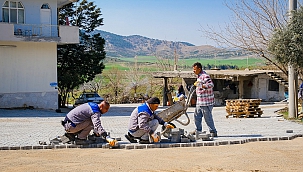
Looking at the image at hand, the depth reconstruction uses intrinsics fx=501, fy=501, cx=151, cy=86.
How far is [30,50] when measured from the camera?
3033 centimetres

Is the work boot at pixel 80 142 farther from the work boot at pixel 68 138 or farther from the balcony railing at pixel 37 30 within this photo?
the balcony railing at pixel 37 30

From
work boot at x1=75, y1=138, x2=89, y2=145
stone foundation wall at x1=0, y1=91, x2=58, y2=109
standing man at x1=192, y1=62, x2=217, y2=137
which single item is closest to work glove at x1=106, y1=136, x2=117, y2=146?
work boot at x1=75, y1=138, x2=89, y2=145

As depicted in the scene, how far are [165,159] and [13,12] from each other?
72.9ft

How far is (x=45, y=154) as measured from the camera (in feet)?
36.6

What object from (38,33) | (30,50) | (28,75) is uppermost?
(38,33)

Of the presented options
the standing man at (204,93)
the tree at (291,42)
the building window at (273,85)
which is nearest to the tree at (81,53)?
the building window at (273,85)

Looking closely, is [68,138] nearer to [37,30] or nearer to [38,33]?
[38,33]

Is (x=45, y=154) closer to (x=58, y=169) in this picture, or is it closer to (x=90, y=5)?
(x=58, y=169)

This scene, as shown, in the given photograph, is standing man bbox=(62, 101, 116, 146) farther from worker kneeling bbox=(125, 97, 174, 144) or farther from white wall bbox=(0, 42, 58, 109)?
white wall bbox=(0, 42, 58, 109)

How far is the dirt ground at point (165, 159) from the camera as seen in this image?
9.38 meters

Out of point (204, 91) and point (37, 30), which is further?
point (37, 30)

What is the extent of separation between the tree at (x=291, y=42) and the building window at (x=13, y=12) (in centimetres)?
1707

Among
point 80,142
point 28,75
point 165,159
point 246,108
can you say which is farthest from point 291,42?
point 28,75

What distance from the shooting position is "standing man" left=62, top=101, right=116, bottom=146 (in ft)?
37.9
